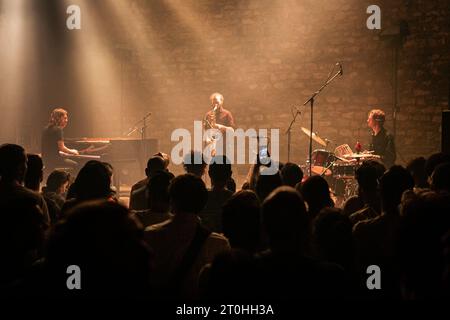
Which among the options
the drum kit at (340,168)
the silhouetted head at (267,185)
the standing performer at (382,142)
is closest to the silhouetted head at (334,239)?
the silhouetted head at (267,185)

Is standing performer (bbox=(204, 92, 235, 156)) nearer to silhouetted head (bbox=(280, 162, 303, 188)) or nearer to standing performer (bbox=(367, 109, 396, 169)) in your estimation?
standing performer (bbox=(367, 109, 396, 169))

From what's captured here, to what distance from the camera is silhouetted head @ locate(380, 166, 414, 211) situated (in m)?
3.54

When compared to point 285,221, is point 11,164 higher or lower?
Result: higher

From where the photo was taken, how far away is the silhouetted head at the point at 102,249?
1535mm

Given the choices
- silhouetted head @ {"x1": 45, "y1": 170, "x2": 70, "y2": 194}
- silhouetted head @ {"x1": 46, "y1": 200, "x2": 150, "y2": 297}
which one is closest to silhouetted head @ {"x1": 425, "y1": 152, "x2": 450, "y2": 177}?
silhouetted head @ {"x1": 45, "y1": 170, "x2": 70, "y2": 194}

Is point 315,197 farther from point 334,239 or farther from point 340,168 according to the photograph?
point 340,168

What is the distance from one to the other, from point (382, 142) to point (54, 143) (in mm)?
5628

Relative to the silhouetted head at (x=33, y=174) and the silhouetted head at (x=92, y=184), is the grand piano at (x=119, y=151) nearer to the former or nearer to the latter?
the silhouetted head at (x=33, y=174)

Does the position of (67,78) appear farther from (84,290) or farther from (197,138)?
(84,290)

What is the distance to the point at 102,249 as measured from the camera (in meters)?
1.53

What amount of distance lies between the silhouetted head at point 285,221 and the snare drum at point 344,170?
24.4 ft

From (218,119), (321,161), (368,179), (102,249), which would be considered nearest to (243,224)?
(102,249)

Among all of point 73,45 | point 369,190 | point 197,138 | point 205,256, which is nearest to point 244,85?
point 197,138
